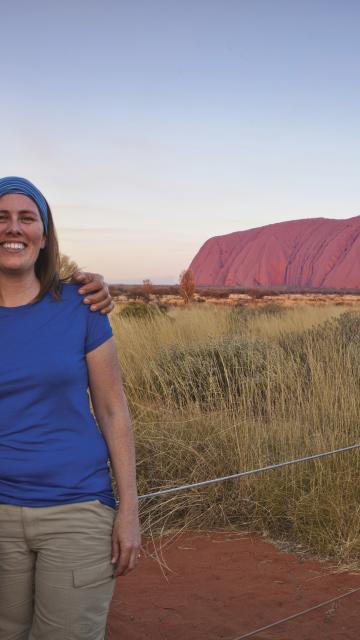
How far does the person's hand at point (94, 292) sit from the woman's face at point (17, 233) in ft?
0.41

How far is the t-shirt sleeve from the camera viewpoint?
1.71 meters

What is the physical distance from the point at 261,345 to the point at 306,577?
16.3ft

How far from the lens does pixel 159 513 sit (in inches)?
193

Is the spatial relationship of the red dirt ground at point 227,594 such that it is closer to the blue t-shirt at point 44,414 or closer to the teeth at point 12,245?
the blue t-shirt at point 44,414

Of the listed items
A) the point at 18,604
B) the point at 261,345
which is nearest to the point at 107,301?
the point at 18,604

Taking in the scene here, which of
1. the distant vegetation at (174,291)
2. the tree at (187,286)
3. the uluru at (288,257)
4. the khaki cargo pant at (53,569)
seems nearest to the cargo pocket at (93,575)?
the khaki cargo pant at (53,569)

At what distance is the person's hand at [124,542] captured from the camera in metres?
1.69

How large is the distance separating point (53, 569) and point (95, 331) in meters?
0.54

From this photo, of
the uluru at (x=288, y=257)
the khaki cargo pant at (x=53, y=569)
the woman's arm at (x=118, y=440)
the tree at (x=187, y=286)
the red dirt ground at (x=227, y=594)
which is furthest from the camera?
the uluru at (x=288, y=257)

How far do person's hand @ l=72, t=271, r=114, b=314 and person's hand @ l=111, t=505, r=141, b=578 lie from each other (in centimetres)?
49

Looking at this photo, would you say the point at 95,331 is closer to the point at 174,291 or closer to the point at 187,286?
the point at 187,286

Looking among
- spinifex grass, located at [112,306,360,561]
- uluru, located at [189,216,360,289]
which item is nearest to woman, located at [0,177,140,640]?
spinifex grass, located at [112,306,360,561]

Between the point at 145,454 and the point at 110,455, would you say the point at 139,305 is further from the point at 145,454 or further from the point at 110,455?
the point at 110,455

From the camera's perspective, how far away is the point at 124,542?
1693 mm
